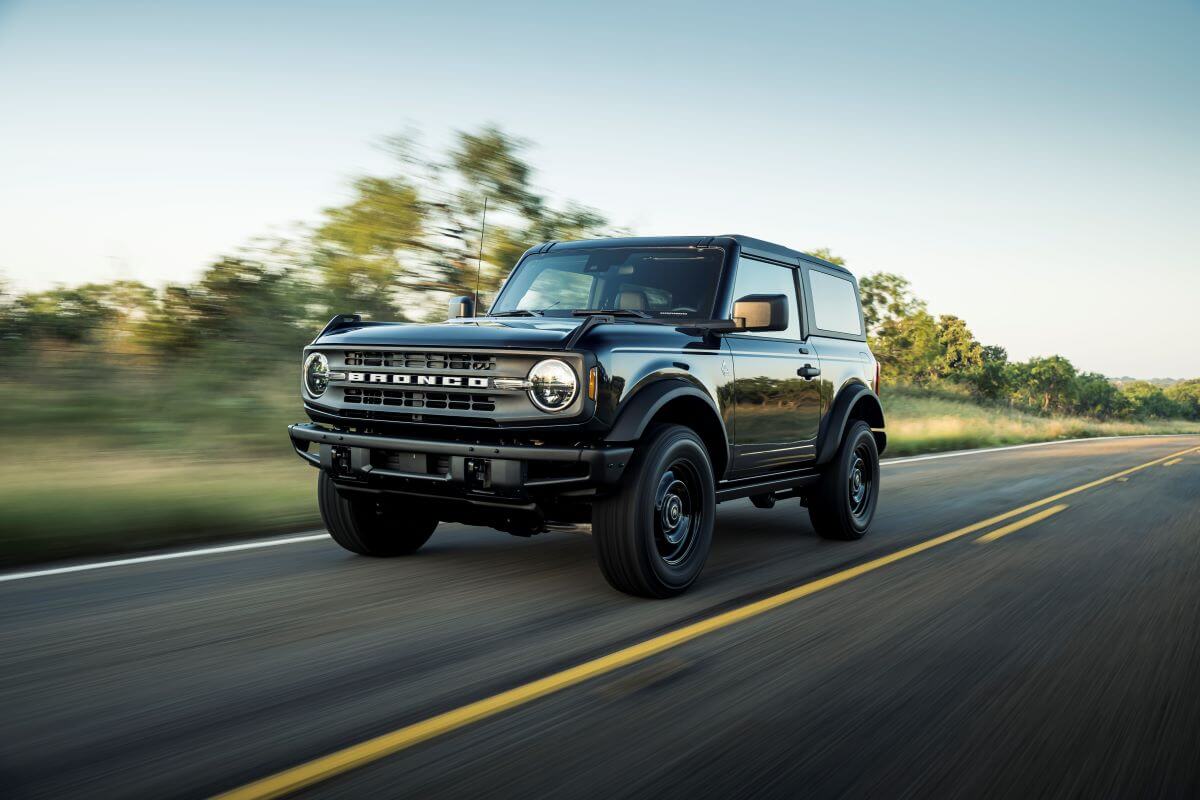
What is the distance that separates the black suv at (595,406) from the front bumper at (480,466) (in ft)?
0.03

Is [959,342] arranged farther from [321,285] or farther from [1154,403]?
[321,285]

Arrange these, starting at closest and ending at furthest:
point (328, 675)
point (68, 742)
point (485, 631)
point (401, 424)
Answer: point (68, 742) < point (328, 675) < point (485, 631) < point (401, 424)

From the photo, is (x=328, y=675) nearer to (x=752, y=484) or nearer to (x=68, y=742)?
(x=68, y=742)

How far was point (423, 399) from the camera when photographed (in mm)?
5074

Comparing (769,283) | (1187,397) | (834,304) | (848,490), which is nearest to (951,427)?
(834,304)

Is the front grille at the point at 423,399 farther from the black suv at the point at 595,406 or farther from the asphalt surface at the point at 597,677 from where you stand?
the asphalt surface at the point at 597,677

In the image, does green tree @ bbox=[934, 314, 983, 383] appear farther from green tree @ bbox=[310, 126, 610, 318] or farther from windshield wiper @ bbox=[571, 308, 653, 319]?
windshield wiper @ bbox=[571, 308, 653, 319]

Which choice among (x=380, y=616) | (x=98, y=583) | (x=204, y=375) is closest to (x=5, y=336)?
(x=204, y=375)

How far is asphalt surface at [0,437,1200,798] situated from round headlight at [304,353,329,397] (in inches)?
43.8

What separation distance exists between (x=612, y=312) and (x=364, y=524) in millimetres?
2051

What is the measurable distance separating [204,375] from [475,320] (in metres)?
7.10

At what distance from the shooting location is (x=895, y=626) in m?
4.83

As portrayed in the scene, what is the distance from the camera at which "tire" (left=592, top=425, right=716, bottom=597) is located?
16.2 feet

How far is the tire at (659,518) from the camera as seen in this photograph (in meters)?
4.94
